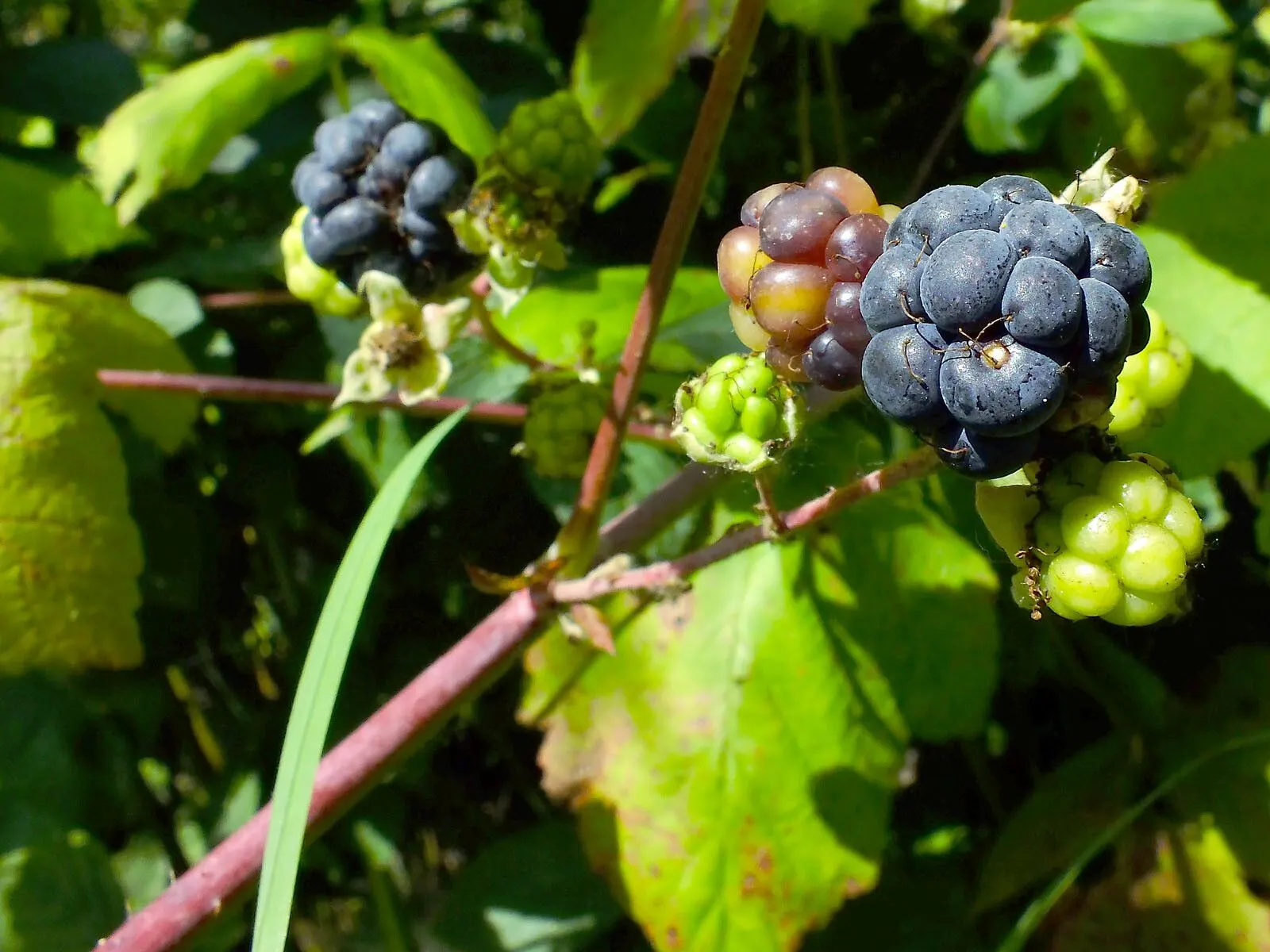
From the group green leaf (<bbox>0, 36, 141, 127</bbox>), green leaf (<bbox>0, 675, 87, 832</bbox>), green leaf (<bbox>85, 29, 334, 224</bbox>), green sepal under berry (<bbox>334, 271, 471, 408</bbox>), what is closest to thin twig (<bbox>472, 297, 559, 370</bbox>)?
green sepal under berry (<bbox>334, 271, 471, 408</bbox>)

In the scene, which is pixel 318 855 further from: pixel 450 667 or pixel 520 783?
pixel 450 667

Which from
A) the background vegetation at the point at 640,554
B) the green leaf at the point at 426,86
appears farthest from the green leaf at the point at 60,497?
the green leaf at the point at 426,86

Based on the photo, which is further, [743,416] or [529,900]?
[529,900]

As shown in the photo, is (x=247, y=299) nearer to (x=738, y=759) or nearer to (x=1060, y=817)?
(x=738, y=759)

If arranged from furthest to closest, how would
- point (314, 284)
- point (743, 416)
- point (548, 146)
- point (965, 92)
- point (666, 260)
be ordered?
point (965, 92) < point (314, 284) < point (548, 146) < point (666, 260) < point (743, 416)

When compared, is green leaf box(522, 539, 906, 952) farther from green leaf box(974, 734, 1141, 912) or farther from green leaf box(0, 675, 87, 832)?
green leaf box(0, 675, 87, 832)

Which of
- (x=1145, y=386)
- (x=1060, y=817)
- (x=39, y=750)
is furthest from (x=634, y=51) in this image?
(x=39, y=750)
